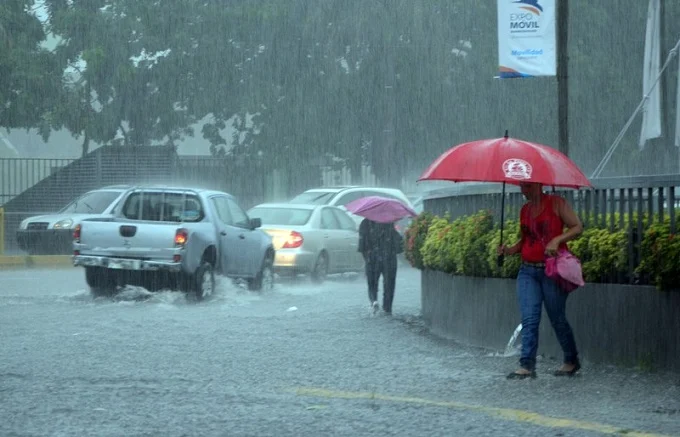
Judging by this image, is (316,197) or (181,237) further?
(316,197)

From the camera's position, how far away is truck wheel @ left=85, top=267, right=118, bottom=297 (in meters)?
18.7

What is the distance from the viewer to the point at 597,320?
10922 mm

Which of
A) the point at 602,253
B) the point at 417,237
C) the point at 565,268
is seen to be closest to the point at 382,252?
the point at 417,237

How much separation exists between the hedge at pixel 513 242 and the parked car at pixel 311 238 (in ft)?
22.6

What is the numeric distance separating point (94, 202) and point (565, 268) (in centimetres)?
1916

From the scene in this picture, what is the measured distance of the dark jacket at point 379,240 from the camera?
56.1 feet

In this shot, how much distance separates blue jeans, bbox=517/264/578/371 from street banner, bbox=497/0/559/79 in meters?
5.23

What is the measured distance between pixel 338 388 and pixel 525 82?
36601mm

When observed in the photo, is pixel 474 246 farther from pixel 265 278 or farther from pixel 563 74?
pixel 265 278

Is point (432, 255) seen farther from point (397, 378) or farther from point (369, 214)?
point (397, 378)

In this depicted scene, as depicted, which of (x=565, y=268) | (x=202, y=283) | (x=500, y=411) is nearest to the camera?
(x=500, y=411)

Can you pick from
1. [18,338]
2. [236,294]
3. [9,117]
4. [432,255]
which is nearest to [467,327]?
[432,255]

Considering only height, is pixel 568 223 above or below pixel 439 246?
above

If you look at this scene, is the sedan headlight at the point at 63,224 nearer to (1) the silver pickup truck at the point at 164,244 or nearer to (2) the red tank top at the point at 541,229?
(1) the silver pickup truck at the point at 164,244
